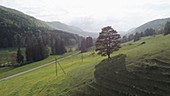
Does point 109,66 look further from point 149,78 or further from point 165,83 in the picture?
point 165,83

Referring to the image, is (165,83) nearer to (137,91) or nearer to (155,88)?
(155,88)

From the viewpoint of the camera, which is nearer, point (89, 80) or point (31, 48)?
point (89, 80)

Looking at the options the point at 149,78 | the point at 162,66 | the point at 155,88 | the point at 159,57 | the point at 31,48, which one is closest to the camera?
the point at 155,88

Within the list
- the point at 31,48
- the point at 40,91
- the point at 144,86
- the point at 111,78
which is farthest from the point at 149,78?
the point at 31,48

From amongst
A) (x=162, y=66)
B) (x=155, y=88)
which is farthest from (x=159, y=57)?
(x=155, y=88)

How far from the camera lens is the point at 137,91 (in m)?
40.5

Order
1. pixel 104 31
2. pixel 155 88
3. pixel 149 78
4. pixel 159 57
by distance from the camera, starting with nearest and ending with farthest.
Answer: pixel 155 88, pixel 149 78, pixel 159 57, pixel 104 31

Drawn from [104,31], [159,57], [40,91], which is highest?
[104,31]

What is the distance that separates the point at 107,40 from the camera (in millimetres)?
67500

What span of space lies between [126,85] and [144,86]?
10.8 ft

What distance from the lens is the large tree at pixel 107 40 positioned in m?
67.3

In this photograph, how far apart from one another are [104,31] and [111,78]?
23120 mm

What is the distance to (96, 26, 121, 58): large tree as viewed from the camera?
221 ft

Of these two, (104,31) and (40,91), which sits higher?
(104,31)
